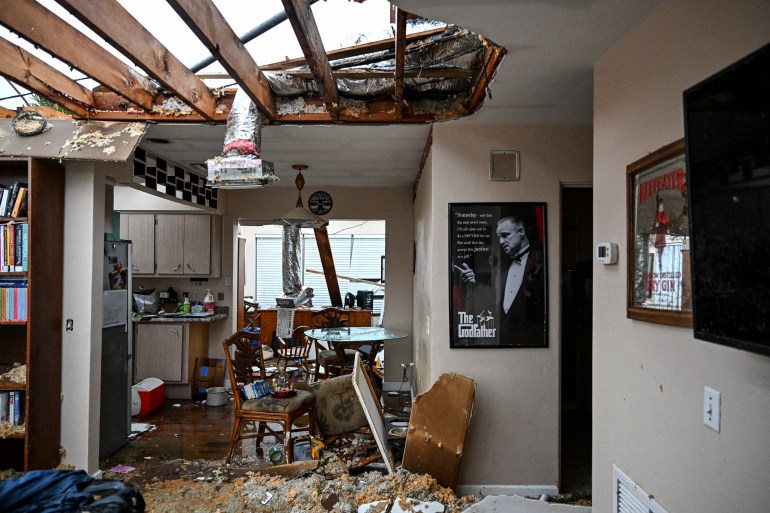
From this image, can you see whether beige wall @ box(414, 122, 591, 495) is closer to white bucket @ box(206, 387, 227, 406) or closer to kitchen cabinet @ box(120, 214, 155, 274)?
white bucket @ box(206, 387, 227, 406)

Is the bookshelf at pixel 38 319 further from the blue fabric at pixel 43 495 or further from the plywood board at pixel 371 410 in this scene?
the plywood board at pixel 371 410

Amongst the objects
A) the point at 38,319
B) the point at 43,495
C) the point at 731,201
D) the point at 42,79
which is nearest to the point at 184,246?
the point at 38,319

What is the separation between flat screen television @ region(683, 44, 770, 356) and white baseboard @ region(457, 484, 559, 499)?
238cm

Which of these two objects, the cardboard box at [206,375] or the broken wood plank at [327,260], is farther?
the broken wood plank at [327,260]

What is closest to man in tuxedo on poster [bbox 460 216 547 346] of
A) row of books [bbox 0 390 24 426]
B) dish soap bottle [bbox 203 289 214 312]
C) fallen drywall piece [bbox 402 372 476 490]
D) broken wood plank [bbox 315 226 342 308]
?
fallen drywall piece [bbox 402 372 476 490]

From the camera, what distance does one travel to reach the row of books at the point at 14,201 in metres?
3.19

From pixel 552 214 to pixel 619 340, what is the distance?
4.53 feet

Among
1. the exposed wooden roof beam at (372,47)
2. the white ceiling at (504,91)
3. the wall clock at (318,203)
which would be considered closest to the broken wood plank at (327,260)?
the wall clock at (318,203)

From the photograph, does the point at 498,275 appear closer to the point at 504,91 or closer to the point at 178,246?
the point at 504,91

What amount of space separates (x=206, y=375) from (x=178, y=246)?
158cm

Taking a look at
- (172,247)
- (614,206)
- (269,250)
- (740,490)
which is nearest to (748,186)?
(740,490)

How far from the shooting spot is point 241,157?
2.80 meters

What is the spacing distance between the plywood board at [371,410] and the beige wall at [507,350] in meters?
0.51

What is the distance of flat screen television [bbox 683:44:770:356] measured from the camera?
40.8 inches
